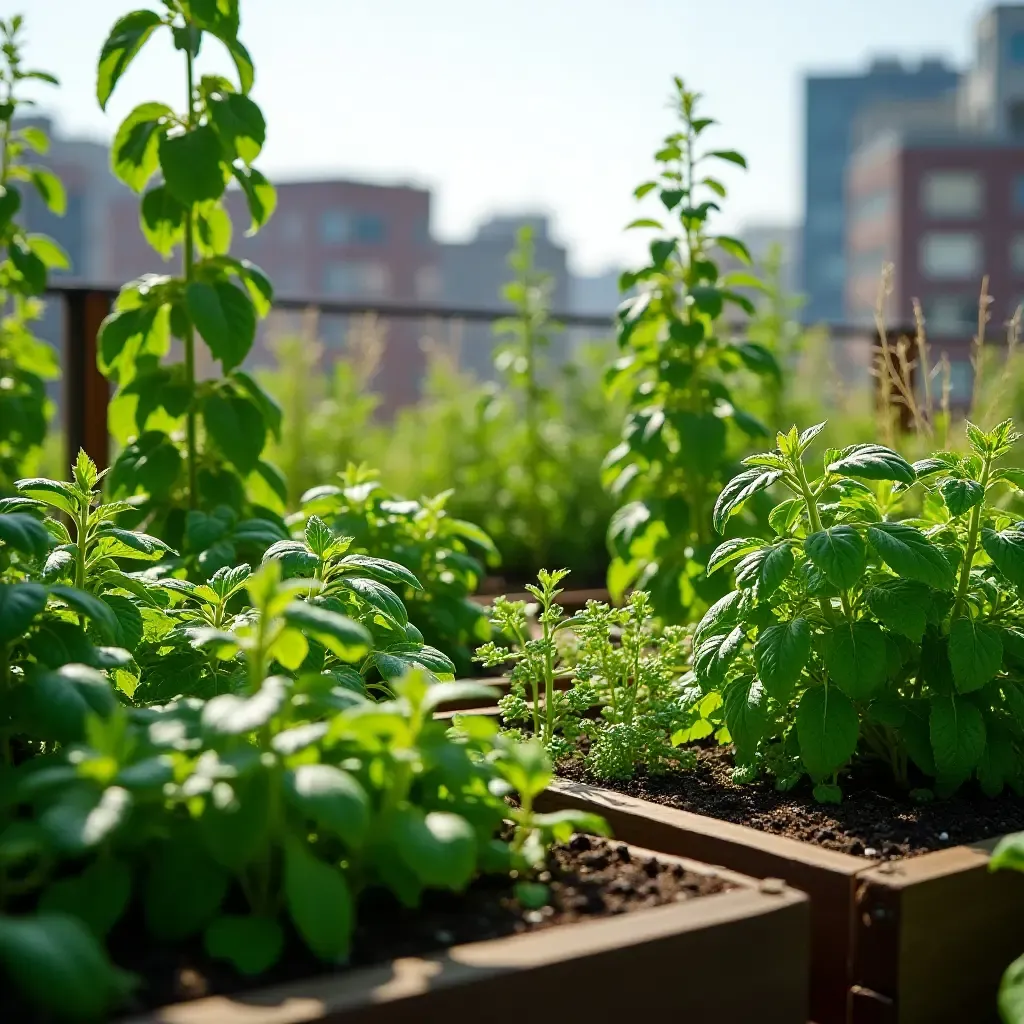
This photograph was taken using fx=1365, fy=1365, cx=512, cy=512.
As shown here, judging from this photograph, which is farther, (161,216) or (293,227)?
(293,227)

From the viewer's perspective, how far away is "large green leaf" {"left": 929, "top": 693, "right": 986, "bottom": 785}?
2.31 m

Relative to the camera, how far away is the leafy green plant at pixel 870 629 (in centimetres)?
226

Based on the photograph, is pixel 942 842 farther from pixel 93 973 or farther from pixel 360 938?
pixel 93 973

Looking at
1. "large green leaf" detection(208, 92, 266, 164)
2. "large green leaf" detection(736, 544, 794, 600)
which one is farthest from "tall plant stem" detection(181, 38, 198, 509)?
"large green leaf" detection(736, 544, 794, 600)

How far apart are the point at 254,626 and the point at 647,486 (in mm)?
1891

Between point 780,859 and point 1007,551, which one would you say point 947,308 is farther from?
point 780,859

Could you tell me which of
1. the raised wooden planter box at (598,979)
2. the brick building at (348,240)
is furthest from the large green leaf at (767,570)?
the brick building at (348,240)

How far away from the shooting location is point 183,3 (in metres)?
3.09

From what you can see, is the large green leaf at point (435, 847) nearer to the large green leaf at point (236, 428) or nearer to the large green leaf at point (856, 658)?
the large green leaf at point (856, 658)

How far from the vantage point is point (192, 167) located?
9.93 feet

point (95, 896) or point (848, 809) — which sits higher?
point (95, 896)

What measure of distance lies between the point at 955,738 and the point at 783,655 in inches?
13.5

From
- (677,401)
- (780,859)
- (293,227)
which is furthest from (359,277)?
(780,859)

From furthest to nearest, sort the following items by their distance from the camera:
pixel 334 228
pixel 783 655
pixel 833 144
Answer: pixel 833 144 < pixel 334 228 < pixel 783 655
